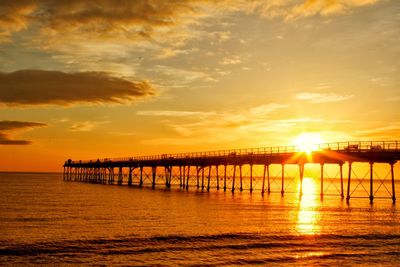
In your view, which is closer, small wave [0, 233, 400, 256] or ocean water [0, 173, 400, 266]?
ocean water [0, 173, 400, 266]

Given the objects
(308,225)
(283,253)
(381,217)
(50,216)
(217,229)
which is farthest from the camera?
(381,217)

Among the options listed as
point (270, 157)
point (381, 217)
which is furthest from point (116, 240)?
point (270, 157)

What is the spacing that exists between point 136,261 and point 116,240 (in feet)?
Answer: 19.2

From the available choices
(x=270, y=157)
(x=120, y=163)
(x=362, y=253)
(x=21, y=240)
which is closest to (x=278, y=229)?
(x=362, y=253)

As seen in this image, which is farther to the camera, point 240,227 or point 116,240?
point 240,227

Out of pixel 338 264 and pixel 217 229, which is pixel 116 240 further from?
pixel 338 264

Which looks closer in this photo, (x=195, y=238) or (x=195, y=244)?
(x=195, y=244)

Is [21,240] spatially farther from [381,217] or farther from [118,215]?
[381,217]

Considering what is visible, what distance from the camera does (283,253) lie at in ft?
77.0

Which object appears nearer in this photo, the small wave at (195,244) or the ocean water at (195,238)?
the ocean water at (195,238)

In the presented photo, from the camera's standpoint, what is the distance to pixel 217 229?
31.9m

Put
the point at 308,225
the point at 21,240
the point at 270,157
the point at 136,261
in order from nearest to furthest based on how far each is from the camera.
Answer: the point at 136,261
the point at 21,240
the point at 308,225
the point at 270,157

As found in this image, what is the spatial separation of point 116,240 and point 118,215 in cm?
1345

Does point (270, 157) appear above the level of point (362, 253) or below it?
above
